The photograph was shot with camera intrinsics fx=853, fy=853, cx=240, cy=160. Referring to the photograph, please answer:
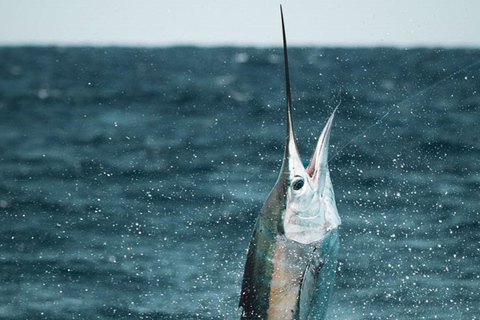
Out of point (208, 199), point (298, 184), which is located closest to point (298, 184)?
point (298, 184)

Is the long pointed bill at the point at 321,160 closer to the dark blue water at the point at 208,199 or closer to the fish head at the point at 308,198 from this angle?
the fish head at the point at 308,198

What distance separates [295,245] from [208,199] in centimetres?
725

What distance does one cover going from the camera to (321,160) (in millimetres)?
2875

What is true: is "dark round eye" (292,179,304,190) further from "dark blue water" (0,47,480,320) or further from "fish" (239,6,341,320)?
"dark blue water" (0,47,480,320)

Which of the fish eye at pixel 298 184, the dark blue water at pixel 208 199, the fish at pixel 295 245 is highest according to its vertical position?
the dark blue water at pixel 208 199

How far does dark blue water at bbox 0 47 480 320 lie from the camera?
6.27 meters

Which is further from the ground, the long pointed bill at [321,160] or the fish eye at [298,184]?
the long pointed bill at [321,160]

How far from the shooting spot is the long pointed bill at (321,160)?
9.37 feet

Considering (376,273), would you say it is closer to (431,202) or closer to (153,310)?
(153,310)

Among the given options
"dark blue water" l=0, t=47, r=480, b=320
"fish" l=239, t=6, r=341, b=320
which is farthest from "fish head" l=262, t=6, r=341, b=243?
"dark blue water" l=0, t=47, r=480, b=320

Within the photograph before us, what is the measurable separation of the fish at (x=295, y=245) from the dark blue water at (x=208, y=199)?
5.85 feet

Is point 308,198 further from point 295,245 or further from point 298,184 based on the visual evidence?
point 295,245

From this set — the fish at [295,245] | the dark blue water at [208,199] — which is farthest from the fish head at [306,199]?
the dark blue water at [208,199]

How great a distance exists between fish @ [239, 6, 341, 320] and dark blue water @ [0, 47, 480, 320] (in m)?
1.78
